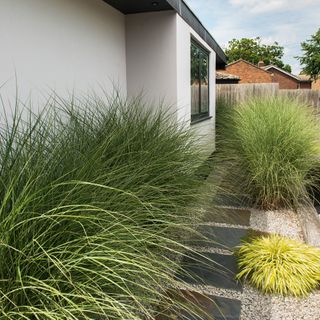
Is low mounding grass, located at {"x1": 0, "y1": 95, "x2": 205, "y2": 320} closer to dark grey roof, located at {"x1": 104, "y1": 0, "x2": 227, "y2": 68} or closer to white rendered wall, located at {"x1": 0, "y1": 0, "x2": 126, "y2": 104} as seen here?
white rendered wall, located at {"x1": 0, "y1": 0, "x2": 126, "y2": 104}

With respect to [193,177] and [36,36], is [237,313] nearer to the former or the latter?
[193,177]

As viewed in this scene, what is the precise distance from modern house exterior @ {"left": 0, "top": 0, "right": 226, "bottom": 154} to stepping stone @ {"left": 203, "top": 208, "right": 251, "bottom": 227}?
1012mm

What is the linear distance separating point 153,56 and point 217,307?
3.77 meters

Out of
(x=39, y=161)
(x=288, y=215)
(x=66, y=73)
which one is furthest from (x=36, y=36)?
(x=288, y=215)

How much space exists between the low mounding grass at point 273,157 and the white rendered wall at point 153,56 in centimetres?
121

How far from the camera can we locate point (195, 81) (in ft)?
21.6

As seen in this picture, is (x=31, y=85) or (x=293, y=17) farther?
(x=293, y=17)

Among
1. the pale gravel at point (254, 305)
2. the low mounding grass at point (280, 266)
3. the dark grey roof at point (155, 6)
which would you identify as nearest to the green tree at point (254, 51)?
the dark grey roof at point (155, 6)

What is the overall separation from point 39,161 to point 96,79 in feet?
8.52

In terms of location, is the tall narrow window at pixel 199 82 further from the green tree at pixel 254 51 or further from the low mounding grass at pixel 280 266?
the green tree at pixel 254 51

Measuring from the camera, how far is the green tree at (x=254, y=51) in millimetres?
46344

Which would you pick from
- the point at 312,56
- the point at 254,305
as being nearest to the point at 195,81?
the point at 254,305

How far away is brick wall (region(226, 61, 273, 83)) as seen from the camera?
2814cm

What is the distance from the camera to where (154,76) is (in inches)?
194
